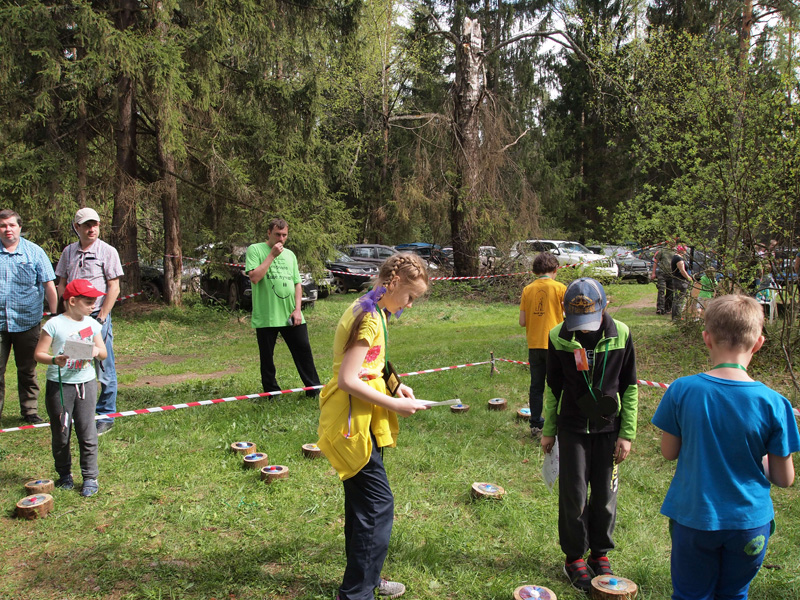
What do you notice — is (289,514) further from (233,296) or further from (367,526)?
(233,296)

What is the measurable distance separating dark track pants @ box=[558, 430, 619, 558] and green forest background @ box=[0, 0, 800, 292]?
192 inches

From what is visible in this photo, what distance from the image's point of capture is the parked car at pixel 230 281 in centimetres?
1455

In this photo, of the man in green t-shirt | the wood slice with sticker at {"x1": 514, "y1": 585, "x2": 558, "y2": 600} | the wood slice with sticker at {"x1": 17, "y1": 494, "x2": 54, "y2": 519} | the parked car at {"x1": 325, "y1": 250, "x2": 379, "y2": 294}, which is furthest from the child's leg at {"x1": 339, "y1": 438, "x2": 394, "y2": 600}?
the parked car at {"x1": 325, "y1": 250, "x2": 379, "y2": 294}

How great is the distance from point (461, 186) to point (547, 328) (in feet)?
43.5

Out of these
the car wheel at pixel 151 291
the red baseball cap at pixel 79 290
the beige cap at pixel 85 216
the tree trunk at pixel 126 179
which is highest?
the tree trunk at pixel 126 179

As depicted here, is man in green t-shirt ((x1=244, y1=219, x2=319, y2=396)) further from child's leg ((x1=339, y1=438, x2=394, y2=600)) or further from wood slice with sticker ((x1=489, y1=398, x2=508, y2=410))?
child's leg ((x1=339, y1=438, x2=394, y2=600))

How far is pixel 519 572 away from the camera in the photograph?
129 inches

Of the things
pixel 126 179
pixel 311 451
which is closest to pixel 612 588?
pixel 311 451

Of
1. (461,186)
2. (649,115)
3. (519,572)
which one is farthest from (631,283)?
(519,572)

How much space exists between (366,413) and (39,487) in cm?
277

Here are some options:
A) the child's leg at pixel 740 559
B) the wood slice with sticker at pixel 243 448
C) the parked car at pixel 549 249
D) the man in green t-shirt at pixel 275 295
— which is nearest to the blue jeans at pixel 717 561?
the child's leg at pixel 740 559

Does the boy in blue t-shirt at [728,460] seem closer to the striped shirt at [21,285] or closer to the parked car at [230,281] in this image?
the striped shirt at [21,285]

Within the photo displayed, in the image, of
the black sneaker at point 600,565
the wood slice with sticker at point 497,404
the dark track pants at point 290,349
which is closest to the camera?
the black sneaker at point 600,565

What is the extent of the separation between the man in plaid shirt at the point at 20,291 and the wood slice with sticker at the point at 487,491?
13.5 ft
